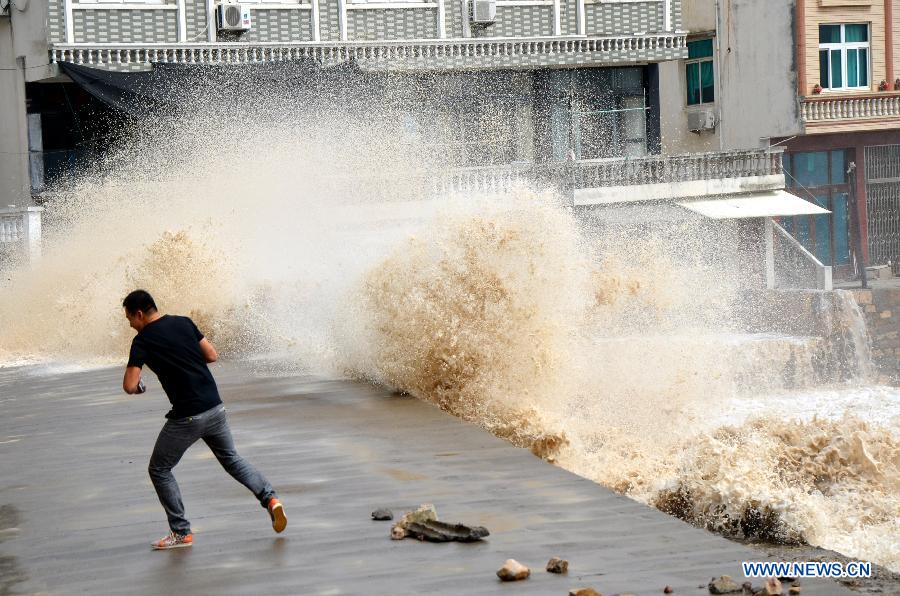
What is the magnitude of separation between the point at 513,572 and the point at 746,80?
31624mm

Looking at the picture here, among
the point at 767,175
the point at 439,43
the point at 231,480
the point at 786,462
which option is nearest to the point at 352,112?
the point at 439,43

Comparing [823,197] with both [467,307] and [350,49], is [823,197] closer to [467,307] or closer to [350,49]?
[350,49]

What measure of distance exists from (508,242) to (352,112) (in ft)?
43.5

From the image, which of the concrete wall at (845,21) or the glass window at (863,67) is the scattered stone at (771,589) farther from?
the glass window at (863,67)

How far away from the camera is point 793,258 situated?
1348 inches

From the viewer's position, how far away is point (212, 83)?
25703 millimetres

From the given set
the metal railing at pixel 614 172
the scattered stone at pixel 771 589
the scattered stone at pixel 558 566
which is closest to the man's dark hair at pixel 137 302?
the scattered stone at pixel 558 566

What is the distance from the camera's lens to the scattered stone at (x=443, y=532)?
723 cm

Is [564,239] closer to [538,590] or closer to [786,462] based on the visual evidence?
[786,462]

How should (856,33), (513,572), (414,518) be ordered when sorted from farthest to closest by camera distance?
1. (856,33)
2. (414,518)
3. (513,572)

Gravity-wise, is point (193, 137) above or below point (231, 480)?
above

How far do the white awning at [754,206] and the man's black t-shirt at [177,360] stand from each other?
2589 cm

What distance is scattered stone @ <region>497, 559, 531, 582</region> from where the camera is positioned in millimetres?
6414

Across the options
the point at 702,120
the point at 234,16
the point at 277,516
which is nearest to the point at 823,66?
the point at 702,120
